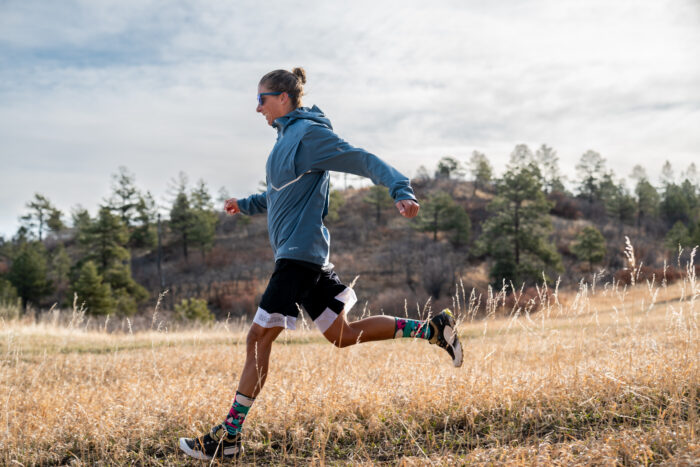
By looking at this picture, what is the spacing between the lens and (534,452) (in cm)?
257

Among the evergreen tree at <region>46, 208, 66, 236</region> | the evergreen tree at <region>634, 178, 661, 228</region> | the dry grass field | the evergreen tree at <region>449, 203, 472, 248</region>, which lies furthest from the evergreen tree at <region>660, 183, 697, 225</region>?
the evergreen tree at <region>46, 208, 66, 236</region>

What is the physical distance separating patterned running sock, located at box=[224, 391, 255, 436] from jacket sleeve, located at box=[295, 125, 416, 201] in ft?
4.75

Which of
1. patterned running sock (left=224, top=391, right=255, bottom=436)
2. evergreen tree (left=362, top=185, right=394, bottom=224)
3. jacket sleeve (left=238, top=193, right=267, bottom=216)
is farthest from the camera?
evergreen tree (left=362, top=185, right=394, bottom=224)

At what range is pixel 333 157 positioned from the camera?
3.11 metres

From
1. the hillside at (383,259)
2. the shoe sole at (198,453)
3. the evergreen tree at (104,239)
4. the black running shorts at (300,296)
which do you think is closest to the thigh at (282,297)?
Result: the black running shorts at (300,296)

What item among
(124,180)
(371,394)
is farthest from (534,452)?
(124,180)

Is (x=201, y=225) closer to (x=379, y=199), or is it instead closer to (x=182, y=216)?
(x=182, y=216)

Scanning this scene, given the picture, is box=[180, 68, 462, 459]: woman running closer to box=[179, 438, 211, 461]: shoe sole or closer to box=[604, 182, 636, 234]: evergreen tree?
box=[179, 438, 211, 461]: shoe sole

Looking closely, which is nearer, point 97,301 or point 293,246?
point 293,246

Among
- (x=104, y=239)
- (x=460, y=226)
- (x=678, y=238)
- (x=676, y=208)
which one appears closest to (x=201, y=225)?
(x=104, y=239)

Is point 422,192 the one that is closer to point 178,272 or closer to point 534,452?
point 178,272

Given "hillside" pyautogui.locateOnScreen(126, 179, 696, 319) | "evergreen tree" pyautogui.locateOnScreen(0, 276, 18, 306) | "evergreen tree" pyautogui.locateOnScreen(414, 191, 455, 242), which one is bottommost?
"evergreen tree" pyautogui.locateOnScreen(0, 276, 18, 306)

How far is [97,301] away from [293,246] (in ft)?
A: 103

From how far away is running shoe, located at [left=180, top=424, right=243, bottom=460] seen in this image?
2828 mm
